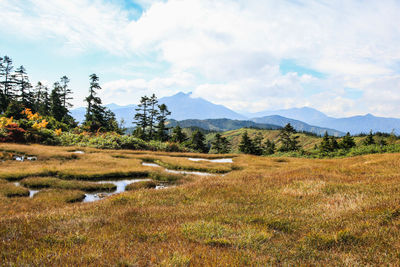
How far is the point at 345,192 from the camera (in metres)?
9.51

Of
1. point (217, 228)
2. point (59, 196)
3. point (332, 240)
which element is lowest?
point (59, 196)

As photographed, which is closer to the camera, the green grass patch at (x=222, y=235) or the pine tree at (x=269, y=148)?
the green grass patch at (x=222, y=235)

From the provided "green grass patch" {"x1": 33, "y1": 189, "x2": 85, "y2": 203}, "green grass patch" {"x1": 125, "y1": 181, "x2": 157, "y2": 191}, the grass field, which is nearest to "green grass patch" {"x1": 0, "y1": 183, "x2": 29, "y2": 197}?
the grass field

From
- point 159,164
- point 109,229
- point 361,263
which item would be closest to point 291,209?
point 361,263

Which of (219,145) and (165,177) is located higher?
(219,145)

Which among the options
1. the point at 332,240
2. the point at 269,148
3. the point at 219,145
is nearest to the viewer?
the point at 332,240

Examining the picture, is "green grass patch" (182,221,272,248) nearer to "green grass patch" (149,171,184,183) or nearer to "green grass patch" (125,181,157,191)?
"green grass patch" (125,181,157,191)

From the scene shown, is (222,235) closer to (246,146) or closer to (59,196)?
(59,196)

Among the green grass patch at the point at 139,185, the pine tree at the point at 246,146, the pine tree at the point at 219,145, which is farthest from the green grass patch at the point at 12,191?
the pine tree at the point at 219,145

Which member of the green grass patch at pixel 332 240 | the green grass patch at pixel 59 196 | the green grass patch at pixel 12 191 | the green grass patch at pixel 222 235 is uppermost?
the green grass patch at pixel 332 240

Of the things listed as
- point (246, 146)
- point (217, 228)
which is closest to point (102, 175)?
point (217, 228)

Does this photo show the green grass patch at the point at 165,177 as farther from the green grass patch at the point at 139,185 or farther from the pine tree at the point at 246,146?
the pine tree at the point at 246,146

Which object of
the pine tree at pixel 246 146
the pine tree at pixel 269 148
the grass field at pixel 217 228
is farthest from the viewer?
the pine tree at pixel 269 148

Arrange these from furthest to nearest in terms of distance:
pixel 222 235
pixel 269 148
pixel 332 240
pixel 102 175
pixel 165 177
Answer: pixel 269 148
pixel 165 177
pixel 102 175
pixel 222 235
pixel 332 240
